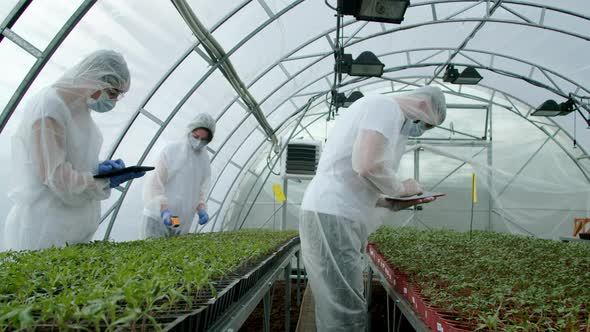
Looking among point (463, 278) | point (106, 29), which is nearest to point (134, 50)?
point (106, 29)

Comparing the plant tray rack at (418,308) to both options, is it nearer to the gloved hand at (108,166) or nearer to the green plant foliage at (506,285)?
the green plant foliage at (506,285)

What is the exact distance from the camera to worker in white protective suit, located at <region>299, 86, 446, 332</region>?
7.84 feet

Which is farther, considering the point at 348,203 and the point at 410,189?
the point at 410,189

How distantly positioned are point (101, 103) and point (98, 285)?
1848 mm

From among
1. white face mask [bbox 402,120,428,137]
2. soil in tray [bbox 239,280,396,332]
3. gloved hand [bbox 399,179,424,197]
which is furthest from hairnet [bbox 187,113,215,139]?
soil in tray [bbox 239,280,396,332]

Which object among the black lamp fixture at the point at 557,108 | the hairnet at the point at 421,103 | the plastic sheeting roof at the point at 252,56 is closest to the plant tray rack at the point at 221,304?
the hairnet at the point at 421,103

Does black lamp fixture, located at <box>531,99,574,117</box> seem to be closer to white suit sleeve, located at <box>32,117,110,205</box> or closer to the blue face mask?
the blue face mask

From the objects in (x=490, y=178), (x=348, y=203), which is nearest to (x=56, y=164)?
(x=348, y=203)

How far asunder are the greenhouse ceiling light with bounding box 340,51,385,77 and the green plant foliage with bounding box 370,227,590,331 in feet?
11.1

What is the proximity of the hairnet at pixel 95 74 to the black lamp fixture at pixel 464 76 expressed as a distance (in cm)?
642

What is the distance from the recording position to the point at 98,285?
4.54 ft

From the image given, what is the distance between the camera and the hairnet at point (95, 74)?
106 inches

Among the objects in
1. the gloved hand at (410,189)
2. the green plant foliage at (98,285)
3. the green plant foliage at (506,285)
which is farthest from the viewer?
the gloved hand at (410,189)

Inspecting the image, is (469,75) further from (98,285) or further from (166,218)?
(98,285)
